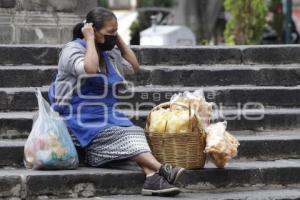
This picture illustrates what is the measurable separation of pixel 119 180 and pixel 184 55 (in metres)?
2.65

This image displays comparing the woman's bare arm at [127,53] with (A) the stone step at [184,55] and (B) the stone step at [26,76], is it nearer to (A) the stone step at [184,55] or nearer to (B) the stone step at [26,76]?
(B) the stone step at [26,76]

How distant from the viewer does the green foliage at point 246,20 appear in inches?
677

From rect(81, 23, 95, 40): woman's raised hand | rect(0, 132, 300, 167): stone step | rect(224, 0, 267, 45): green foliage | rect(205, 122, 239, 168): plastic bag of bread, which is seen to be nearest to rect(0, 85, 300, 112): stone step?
rect(0, 132, 300, 167): stone step

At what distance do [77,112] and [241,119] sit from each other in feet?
6.31

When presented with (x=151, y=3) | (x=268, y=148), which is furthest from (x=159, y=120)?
(x=151, y=3)

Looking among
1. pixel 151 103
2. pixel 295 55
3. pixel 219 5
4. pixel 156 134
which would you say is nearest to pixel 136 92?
pixel 151 103

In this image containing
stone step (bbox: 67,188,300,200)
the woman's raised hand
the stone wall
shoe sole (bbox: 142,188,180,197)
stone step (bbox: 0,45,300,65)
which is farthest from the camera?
the stone wall

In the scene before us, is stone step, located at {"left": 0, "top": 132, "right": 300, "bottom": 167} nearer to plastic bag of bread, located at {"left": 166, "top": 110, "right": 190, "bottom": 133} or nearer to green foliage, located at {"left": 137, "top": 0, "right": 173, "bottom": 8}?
plastic bag of bread, located at {"left": 166, "top": 110, "right": 190, "bottom": 133}

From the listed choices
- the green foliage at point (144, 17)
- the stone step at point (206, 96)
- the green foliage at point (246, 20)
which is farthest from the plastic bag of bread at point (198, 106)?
the green foliage at point (144, 17)

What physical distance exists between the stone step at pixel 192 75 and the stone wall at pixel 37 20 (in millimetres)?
1715

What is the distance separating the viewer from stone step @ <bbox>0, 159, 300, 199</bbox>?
22.3 ft

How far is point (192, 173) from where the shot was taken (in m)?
7.15

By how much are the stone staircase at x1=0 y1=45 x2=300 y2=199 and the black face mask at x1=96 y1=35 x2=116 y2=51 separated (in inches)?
37.5

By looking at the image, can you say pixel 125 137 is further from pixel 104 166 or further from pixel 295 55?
pixel 295 55
